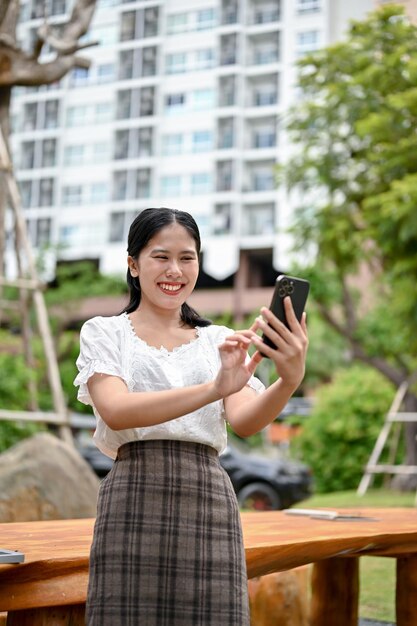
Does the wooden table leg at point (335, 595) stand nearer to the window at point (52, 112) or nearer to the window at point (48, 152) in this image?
the window at point (48, 152)

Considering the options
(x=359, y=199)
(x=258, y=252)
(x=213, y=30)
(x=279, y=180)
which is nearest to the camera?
(x=359, y=199)

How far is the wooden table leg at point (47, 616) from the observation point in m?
1.83

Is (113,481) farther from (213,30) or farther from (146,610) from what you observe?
(213,30)

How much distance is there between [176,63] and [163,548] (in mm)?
36354

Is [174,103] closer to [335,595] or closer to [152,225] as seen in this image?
[335,595]

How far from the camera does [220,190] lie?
33.6 metres

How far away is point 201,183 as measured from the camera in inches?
1364

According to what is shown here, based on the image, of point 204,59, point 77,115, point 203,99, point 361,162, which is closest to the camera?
point 361,162

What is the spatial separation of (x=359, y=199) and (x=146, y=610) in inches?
421

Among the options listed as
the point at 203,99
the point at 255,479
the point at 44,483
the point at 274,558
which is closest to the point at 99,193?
the point at 203,99

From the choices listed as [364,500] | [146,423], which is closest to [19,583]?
[146,423]

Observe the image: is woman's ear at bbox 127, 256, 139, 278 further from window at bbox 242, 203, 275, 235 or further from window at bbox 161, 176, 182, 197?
window at bbox 161, 176, 182, 197

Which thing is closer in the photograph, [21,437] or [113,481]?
[113,481]

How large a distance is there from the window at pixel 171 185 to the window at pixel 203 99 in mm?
2856
